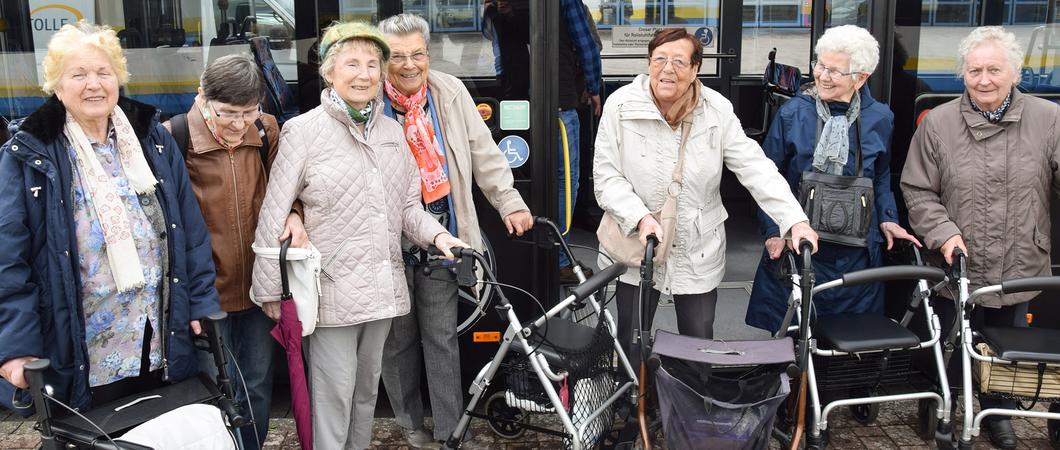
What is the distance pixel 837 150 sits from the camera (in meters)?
3.94

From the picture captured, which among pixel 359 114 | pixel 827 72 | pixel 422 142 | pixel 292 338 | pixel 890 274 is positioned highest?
pixel 827 72

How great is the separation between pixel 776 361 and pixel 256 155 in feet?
6.38

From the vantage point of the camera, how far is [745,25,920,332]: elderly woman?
3963 mm

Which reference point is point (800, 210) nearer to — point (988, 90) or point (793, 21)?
point (988, 90)

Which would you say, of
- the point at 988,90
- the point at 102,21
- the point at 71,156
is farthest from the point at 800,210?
the point at 102,21

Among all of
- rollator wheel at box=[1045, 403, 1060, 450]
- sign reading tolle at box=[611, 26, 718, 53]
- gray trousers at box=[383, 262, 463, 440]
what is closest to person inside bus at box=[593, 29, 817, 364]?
gray trousers at box=[383, 262, 463, 440]

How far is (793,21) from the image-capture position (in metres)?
6.86

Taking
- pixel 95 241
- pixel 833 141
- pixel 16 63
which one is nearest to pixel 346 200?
pixel 95 241

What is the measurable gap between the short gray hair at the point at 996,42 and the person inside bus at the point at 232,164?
281 centimetres

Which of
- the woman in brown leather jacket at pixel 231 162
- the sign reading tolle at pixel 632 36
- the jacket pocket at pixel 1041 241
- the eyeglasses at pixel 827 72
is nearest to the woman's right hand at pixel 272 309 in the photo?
the woman in brown leather jacket at pixel 231 162

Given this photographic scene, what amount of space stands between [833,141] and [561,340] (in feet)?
4.58

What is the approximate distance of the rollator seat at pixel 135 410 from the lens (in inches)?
111

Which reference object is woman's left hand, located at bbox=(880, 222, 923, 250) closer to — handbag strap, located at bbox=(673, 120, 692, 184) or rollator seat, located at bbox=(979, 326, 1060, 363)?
rollator seat, located at bbox=(979, 326, 1060, 363)

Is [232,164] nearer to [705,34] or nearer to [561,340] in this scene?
[561,340]
